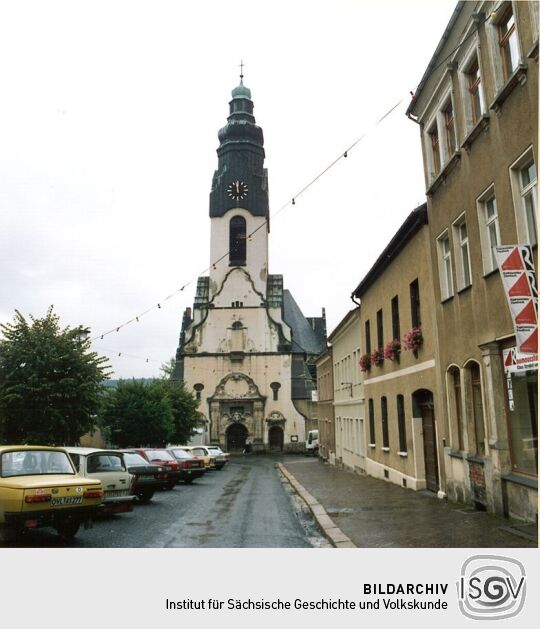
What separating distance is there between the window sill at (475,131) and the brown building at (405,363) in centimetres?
259

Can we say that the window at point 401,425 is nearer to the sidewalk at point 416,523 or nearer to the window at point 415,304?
the sidewalk at point 416,523

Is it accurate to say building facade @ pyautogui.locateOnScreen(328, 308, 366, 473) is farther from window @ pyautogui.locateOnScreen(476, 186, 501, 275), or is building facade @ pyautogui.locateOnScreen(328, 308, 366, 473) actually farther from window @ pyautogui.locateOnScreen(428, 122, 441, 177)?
window @ pyautogui.locateOnScreen(476, 186, 501, 275)

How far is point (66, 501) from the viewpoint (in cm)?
660

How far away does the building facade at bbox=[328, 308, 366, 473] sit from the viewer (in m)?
20.9

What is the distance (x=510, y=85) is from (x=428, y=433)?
25.3 feet

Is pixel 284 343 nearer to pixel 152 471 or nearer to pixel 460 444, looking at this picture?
pixel 152 471

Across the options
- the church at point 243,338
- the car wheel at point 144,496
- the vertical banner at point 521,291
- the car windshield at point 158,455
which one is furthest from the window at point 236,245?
the vertical banner at point 521,291

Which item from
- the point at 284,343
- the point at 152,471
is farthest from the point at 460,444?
the point at 284,343

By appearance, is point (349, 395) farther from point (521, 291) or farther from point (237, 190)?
point (237, 190)

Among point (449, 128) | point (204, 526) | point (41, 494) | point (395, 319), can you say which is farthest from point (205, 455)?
point (41, 494)

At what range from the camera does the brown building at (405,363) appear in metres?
11.6

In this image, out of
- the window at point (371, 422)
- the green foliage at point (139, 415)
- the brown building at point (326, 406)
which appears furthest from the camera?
the brown building at point (326, 406)

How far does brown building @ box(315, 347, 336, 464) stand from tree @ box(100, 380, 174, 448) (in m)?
8.97
